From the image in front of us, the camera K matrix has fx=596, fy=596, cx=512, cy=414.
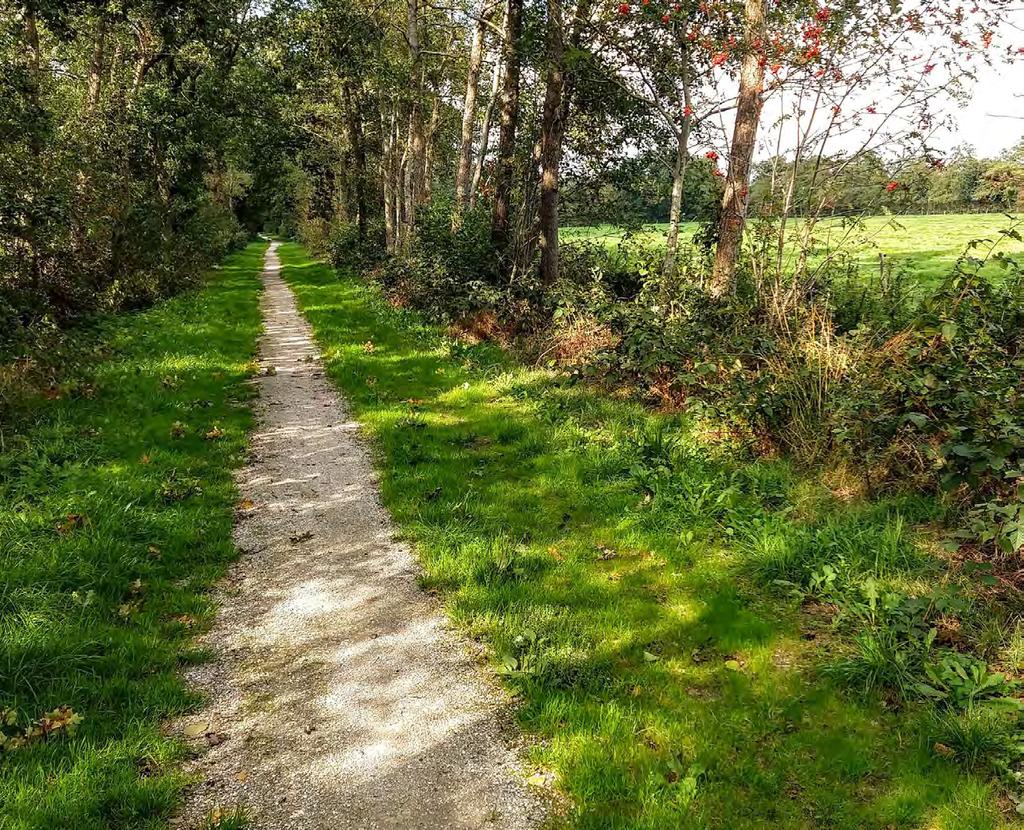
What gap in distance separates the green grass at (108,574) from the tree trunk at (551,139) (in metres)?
6.68

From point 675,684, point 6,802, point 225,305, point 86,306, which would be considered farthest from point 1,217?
point 675,684

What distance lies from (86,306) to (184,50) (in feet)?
41.4

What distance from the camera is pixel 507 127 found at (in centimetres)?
1302

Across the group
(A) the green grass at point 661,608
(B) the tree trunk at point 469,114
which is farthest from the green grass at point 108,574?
(B) the tree trunk at point 469,114

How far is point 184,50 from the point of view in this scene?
21.1 metres

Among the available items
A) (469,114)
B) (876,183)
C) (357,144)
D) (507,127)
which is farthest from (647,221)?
(876,183)

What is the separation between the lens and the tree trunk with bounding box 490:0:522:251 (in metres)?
12.4

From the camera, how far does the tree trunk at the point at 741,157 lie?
26.5ft

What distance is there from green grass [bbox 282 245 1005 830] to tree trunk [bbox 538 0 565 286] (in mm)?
4742

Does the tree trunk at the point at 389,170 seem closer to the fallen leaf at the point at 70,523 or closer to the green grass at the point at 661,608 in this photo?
the green grass at the point at 661,608

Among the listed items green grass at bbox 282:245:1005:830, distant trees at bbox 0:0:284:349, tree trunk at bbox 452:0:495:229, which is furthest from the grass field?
distant trees at bbox 0:0:284:349

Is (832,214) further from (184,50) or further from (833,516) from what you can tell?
(184,50)

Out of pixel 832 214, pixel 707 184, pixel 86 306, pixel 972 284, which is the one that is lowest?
pixel 86 306

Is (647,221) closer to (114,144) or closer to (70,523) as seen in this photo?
(114,144)
